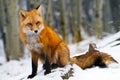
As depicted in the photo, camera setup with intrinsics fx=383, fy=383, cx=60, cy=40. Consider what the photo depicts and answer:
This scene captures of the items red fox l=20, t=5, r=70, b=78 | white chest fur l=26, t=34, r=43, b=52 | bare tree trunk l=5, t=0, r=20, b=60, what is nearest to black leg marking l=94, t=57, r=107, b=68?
red fox l=20, t=5, r=70, b=78

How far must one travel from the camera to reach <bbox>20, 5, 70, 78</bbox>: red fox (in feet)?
25.6

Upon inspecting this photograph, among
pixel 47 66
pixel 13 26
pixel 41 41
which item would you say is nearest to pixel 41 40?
pixel 41 41

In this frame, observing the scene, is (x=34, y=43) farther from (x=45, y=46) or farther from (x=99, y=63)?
(x=99, y=63)

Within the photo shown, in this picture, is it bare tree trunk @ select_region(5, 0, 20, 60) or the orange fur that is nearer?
the orange fur

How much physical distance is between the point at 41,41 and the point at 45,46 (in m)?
0.14

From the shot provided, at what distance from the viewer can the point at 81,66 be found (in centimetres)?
832

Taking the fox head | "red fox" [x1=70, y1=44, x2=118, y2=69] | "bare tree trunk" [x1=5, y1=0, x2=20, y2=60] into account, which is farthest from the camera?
"bare tree trunk" [x1=5, y1=0, x2=20, y2=60]

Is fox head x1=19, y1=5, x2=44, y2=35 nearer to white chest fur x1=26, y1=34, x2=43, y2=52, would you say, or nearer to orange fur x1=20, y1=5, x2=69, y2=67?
orange fur x1=20, y1=5, x2=69, y2=67

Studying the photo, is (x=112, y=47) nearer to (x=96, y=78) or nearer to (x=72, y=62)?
(x=72, y=62)

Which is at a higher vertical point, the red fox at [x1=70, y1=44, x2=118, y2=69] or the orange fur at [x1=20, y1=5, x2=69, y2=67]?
the orange fur at [x1=20, y1=5, x2=69, y2=67]

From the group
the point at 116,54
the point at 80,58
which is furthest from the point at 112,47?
the point at 80,58

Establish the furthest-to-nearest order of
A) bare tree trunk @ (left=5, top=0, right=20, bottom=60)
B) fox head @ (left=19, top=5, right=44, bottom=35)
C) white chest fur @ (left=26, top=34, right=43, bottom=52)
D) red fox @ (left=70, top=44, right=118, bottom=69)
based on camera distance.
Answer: bare tree trunk @ (left=5, top=0, right=20, bottom=60) < red fox @ (left=70, top=44, right=118, bottom=69) < white chest fur @ (left=26, top=34, right=43, bottom=52) < fox head @ (left=19, top=5, right=44, bottom=35)

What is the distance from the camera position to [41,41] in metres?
7.92

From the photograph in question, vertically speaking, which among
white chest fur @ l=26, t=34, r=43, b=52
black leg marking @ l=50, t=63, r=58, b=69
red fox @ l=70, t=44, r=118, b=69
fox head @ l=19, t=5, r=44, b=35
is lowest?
black leg marking @ l=50, t=63, r=58, b=69
